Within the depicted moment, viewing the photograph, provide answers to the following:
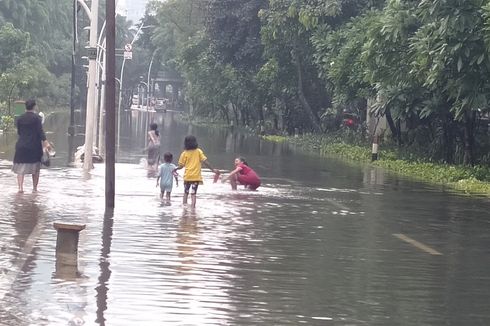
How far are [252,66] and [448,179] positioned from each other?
3367cm

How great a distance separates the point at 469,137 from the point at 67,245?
21.7 metres

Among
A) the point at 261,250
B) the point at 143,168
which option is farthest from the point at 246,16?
the point at 261,250

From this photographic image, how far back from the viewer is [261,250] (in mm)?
13023

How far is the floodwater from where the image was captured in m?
9.16

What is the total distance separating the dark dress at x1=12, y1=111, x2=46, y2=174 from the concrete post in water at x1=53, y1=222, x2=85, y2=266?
307 inches

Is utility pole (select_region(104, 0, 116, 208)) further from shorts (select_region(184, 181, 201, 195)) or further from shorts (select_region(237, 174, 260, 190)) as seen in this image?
shorts (select_region(237, 174, 260, 190))

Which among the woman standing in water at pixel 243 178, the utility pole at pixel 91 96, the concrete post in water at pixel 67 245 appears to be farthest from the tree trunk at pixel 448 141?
the concrete post in water at pixel 67 245

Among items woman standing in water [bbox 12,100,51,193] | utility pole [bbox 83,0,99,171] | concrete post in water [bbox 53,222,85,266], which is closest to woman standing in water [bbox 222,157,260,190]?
woman standing in water [bbox 12,100,51,193]

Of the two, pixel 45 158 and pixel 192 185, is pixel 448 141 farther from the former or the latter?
pixel 45 158

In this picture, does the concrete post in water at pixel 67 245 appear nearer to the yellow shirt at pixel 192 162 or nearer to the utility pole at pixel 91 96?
the yellow shirt at pixel 192 162

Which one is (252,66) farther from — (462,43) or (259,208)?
(259,208)

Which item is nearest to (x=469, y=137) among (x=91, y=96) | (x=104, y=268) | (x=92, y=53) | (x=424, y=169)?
(x=424, y=169)

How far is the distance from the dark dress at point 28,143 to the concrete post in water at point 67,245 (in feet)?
25.6

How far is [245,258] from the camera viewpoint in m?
12.3
